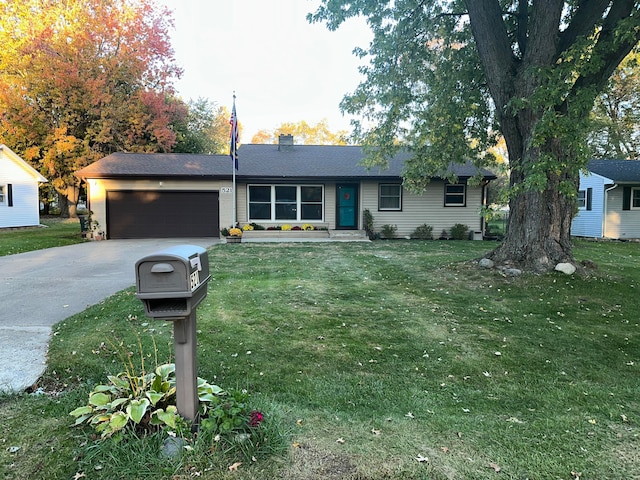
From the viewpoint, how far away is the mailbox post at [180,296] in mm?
1900

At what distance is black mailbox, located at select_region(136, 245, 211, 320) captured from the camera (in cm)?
190

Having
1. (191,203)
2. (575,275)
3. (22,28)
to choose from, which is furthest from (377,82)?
(22,28)

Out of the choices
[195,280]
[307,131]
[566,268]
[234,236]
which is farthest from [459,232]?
[307,131]

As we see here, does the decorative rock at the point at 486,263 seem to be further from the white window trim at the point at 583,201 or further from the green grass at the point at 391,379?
the white window trim at the point at 583,201

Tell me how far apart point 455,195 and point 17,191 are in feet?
71.1

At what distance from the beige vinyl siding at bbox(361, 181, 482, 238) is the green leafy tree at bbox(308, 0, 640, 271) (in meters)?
5.06

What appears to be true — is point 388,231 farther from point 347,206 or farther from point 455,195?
point 455,195

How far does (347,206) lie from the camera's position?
671 inches

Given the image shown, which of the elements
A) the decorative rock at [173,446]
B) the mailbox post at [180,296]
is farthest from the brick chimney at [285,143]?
the decorative rock at [173,446]

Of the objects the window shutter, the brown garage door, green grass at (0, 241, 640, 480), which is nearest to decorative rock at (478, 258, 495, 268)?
green grass at (0, 241, 640, 480)

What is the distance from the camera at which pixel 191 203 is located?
1650cm

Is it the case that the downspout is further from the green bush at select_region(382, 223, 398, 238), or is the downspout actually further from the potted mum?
the potted mum

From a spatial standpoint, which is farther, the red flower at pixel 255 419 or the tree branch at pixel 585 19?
the tree branch at pixel 585 19

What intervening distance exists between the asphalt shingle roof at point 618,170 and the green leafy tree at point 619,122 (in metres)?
4.68
